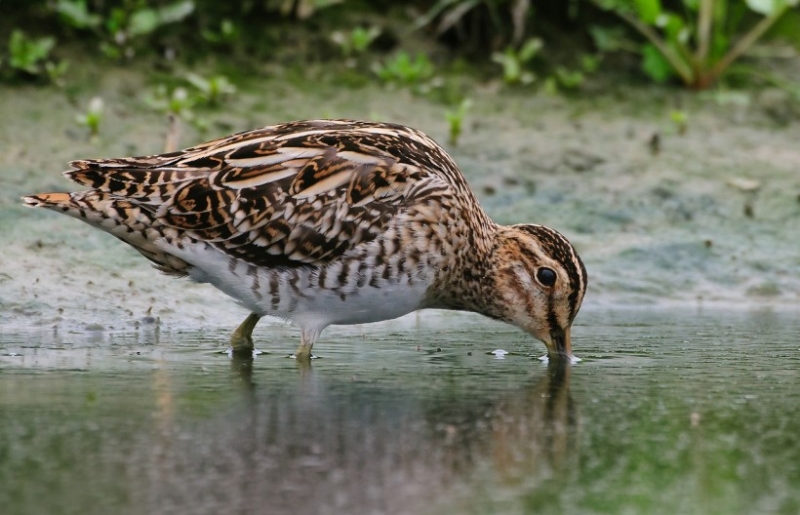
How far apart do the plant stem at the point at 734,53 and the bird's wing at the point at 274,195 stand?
18.2 feet

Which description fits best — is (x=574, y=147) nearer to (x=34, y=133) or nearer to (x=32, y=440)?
(x=34, y=133)

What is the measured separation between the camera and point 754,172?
→ 10.5 m

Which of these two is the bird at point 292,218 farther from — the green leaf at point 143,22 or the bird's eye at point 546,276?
the green leaf at point 143,22

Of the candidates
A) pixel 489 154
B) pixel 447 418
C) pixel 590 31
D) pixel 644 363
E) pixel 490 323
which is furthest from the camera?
pixel 590 31

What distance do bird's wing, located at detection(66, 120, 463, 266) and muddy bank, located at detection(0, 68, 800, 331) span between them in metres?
1.10

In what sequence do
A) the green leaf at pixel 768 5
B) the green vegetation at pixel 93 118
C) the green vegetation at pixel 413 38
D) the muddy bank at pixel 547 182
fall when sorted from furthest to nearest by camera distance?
the green vegetation at pixel 413 38 < the green leaf at pixel 768 5 < the green vegetation at pixel 93 118 < the muddy bank at pixel 547 182

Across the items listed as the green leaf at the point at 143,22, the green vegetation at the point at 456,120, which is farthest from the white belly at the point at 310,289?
the green leaf at the point at 143,22

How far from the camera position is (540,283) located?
7.26 metres

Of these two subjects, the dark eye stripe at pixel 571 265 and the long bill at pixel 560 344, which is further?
the dark eye stripe at pixel 571 265

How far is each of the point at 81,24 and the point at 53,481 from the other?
739 cm

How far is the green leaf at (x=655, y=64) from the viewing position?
38.2 feet

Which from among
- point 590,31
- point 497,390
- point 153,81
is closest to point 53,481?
point 497,390

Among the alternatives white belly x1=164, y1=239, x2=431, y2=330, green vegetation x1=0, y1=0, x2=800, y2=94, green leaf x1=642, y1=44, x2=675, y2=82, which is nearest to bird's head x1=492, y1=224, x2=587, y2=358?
white belly x1=164, y1=239, x2=431, y2=330

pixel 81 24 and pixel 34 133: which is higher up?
pixel 81 24
